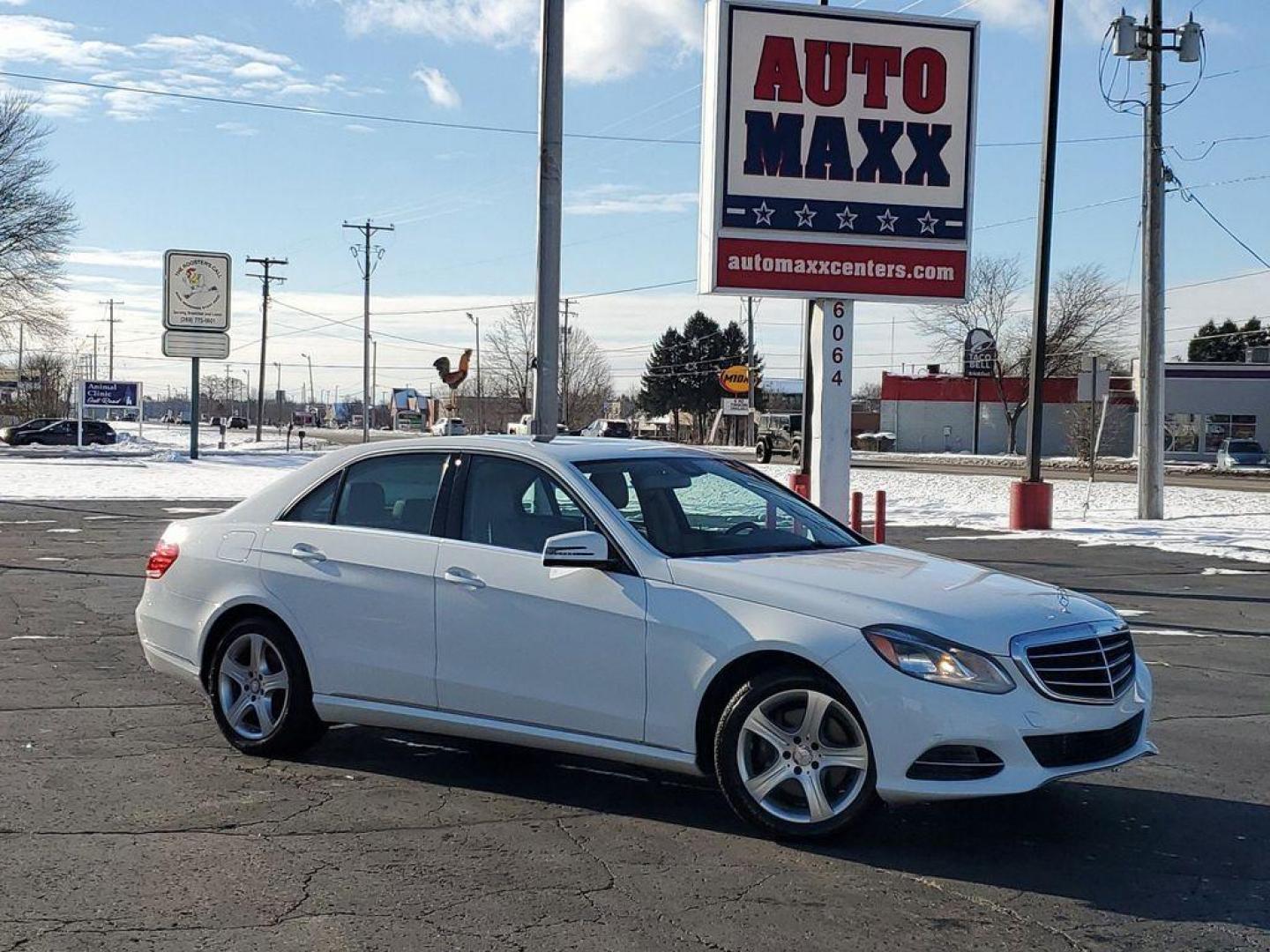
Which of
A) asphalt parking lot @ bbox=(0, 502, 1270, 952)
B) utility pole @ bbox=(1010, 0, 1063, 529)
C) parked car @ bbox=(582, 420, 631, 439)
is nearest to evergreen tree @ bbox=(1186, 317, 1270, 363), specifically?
parked car @ bbox=(582, 420, 631, 439)

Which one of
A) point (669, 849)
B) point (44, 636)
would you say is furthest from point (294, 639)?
point (44, 636)

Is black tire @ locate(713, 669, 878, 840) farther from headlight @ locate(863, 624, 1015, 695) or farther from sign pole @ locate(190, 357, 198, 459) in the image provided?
sign pole @ locate(190, 357, 198, 459)

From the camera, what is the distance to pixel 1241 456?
181 ft

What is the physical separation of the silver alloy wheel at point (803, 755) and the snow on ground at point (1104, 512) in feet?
47.8

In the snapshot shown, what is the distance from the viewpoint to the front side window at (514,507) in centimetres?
620

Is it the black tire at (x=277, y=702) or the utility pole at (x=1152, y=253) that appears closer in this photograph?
the black tire at (x=277, y=702)

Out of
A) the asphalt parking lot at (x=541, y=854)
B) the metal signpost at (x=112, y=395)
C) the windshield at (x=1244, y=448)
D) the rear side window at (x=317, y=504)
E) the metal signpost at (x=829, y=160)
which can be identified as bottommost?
the asphalt parking lot at (x=541, y=854)

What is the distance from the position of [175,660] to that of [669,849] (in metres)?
3.12

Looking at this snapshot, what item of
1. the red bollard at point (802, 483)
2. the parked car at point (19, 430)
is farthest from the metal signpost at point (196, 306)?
the red bollard at point (802, 483)

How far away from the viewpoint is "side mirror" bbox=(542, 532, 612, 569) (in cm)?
574

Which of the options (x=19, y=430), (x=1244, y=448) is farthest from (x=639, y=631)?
(x=19, y=430)

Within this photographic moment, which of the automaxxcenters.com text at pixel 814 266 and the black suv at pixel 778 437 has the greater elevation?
the automaxxcenters.com text at pixel 814 266

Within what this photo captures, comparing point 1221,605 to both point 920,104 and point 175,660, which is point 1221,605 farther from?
point 175,660

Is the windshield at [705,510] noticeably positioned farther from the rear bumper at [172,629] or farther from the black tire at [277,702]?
the rear bumper at [172,629]
